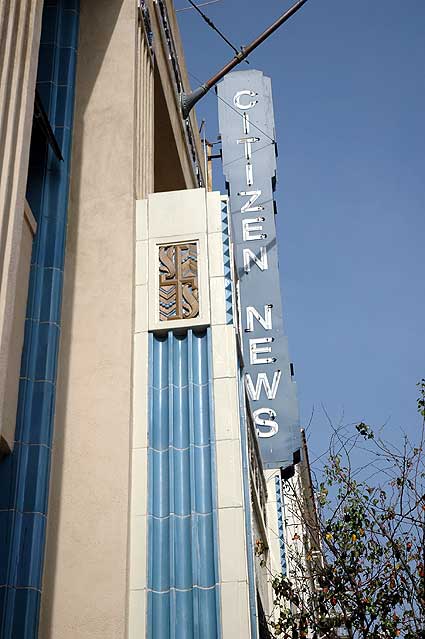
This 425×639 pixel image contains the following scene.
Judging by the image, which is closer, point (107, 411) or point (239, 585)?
point (239, 585)

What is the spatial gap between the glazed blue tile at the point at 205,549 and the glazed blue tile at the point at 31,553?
1389 millimetres

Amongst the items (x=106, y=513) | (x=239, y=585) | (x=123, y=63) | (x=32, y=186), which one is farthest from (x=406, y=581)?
(x=123, y=63)

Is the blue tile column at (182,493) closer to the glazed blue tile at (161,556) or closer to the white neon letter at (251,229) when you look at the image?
the glazed blue tile at (161,556)

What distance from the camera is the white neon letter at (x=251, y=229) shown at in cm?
1847

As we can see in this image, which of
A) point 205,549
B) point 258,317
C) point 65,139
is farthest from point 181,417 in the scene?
point 258,317

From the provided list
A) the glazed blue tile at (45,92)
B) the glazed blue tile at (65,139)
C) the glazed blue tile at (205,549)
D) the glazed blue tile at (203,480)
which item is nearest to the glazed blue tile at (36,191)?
the glazed blue tile at (65,139)

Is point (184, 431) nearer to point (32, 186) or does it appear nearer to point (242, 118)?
point (32, 186)

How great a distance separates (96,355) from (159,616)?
2.73 m

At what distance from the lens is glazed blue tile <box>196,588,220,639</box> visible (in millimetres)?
8211

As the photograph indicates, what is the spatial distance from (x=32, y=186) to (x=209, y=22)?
8705 mm

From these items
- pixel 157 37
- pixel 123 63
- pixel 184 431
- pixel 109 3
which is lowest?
pixel 184 431

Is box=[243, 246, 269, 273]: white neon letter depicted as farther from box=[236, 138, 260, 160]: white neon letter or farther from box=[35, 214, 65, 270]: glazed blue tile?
box=[35, 214, 65, 270]: glazed blue tile

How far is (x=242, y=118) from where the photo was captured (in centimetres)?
2062

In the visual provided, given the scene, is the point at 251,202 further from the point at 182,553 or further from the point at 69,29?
the point at 182,553
